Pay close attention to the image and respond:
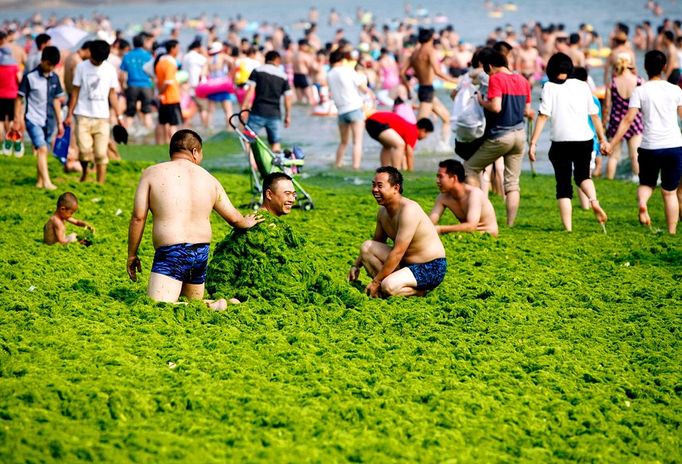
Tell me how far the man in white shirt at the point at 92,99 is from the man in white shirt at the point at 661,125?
6083 mm

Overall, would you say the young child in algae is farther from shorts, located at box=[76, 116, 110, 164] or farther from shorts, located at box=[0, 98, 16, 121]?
shorts, located at box=[0, 98, 16, 121]

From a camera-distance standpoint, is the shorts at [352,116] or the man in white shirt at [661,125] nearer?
the man in white shirt at [661,125]

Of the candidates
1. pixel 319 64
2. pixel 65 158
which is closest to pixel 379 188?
pixel 65 158

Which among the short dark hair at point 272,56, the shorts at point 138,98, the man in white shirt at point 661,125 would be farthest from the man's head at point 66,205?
the shorts at point 138,98

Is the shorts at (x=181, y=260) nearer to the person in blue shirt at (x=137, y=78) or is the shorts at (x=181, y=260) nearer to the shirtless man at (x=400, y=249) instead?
the shirtless man at (x=400, y=249)

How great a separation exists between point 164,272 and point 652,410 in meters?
3.42

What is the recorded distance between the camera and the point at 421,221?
7.97 meters

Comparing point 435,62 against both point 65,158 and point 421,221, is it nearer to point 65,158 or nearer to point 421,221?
point 65,158

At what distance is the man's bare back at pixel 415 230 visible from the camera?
25.9 ft

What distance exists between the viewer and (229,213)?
7.36 m

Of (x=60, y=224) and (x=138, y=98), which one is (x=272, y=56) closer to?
(x=138, y=98)

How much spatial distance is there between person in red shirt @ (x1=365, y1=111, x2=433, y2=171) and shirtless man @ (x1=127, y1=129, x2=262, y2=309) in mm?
6861

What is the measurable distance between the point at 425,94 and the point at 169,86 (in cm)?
431

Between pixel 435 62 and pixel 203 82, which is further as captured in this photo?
pixel 203 82
